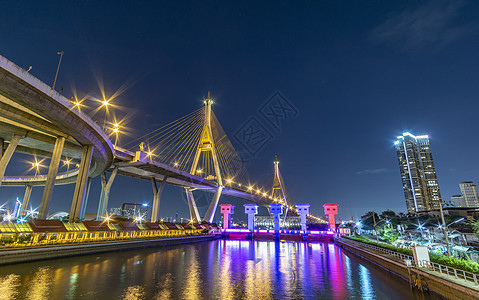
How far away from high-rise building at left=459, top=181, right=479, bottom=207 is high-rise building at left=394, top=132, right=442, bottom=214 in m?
42.3

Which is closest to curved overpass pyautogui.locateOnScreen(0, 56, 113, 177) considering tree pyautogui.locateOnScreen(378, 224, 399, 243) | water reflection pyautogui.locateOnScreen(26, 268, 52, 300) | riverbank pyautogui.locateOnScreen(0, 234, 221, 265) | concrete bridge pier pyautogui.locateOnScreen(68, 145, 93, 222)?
concrete bridge pier pyautogui.locateOnScreen(68, 145, 93, 222)

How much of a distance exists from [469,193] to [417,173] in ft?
177

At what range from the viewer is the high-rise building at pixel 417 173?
511 ft

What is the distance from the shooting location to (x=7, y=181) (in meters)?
70.0

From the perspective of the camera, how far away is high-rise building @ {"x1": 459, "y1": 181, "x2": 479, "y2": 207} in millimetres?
173875

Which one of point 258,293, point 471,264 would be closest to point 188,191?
point 258,293

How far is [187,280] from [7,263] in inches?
513

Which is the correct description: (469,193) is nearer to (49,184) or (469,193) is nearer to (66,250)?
(66,250)

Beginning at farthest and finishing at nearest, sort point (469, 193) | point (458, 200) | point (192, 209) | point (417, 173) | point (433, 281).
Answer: point (458, 200) → point (469, 193) → point (417, 173) → point (192, 209) → point (433, 281)

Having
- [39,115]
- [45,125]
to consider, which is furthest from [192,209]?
[39,115]

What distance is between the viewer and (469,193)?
178875mm

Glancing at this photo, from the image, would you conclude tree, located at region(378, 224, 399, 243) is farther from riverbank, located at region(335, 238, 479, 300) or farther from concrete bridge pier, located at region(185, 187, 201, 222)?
concrete bridge pier, located at region(185, 187, 201, 222)

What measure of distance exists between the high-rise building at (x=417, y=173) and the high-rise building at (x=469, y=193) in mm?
42257

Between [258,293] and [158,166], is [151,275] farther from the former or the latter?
[158,166]
